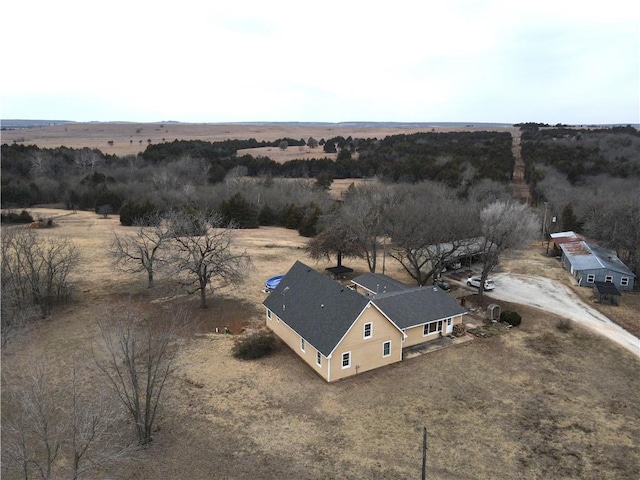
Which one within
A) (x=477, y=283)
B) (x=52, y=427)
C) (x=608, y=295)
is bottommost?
(x=52, y=427)

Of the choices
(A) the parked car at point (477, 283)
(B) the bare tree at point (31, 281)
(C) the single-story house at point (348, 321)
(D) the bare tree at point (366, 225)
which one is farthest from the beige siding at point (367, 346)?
(B) the bare tree at point (31, 281)

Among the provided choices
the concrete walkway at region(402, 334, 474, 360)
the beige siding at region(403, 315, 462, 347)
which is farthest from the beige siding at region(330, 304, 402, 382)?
A: the beige siding at region(403, 315, 462, 347)

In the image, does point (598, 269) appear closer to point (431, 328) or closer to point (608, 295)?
point (608, 295)

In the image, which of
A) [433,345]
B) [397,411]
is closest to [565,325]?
[433,345]

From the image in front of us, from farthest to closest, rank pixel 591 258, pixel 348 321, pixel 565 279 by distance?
pixel 565 279
pixel 591 258
pixel 348 321

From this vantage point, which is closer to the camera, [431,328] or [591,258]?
[431,328]

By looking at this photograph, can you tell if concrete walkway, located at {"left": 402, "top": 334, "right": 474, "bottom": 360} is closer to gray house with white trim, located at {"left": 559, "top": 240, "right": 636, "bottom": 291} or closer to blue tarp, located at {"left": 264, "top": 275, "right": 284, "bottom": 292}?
blue tarp, located at {"left": 264, "top": 275, "right": 284, "bottom": 292}
